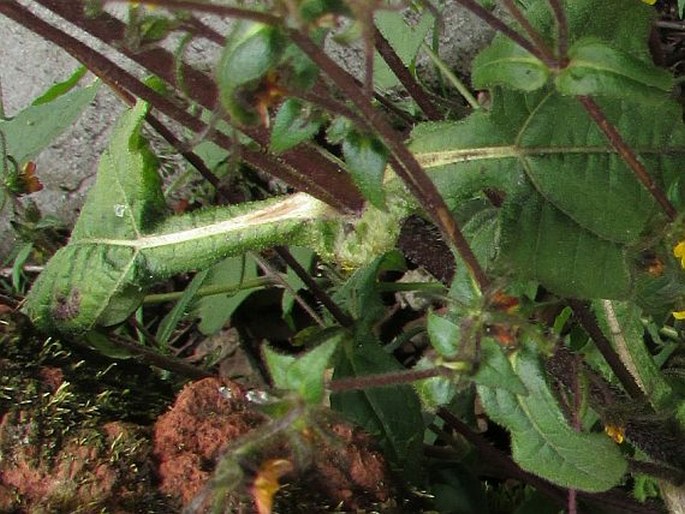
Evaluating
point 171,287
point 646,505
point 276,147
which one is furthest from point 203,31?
point 171,287

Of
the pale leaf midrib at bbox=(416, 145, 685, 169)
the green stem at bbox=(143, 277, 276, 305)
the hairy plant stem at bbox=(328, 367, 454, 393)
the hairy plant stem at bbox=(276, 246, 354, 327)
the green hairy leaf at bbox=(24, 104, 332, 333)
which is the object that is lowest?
the green stem at bbox=(143, 277, 276, 305)

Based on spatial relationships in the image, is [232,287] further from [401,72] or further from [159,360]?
[401,72]

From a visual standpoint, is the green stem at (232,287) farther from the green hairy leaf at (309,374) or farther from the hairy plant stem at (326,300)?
the green hairy leaf at (309,374)

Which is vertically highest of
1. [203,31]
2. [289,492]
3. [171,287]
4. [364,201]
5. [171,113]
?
[203,31]

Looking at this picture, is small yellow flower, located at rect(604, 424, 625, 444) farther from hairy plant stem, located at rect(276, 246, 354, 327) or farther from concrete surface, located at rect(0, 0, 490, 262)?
concrete surface, located at rect(0, 0, 490, 262)

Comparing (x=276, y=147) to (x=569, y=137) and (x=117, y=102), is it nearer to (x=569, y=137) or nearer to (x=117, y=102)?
(x=569, y=137)

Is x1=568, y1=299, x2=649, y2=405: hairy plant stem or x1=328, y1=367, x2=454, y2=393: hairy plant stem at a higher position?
x1=328, y1=367, x2=454, y2=393: hairy plant stem

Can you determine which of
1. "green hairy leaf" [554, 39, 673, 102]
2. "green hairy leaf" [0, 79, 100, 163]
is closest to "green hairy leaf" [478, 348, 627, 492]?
"green hairy leaf" [554, 39, 673, 102]
